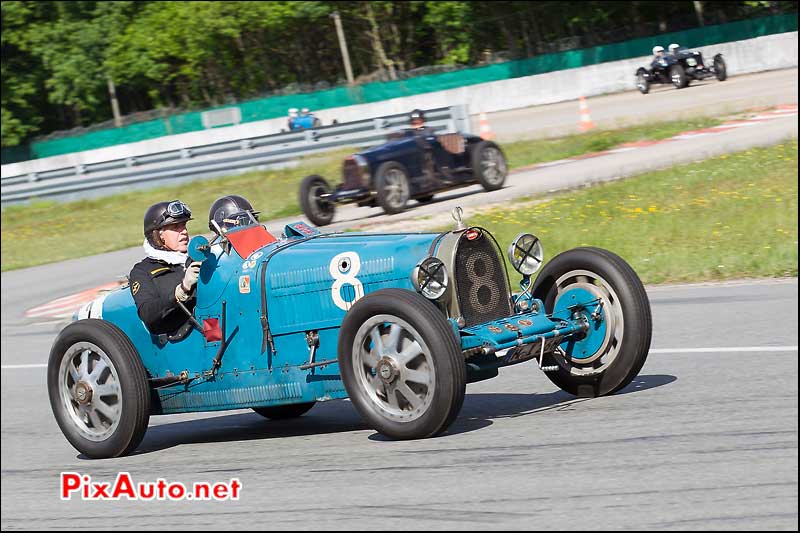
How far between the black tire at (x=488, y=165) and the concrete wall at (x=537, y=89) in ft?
58.4

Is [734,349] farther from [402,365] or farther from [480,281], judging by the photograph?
[402,365]

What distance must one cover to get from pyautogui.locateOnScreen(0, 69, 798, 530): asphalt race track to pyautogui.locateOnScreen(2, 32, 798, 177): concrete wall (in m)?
27.9

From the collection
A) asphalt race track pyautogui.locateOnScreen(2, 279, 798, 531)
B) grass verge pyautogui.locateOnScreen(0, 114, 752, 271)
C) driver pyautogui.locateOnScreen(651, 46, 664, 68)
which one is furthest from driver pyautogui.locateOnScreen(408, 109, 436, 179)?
driver pyautogui.locateOnScreen(651, 46, 664, 68)

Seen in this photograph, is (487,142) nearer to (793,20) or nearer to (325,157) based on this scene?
(325,157)

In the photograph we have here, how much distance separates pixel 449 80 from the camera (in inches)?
1791

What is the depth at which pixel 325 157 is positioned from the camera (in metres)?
27.7

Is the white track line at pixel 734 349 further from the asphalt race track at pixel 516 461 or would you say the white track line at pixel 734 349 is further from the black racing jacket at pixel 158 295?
the black racing jacket at pixel 158 295

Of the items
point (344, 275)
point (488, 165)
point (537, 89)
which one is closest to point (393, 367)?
point (344, 275)

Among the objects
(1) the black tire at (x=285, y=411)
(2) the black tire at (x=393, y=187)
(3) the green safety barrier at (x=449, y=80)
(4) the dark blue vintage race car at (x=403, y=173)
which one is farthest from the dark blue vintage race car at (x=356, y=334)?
(3) the green safety barrier at (x=449, y=80)

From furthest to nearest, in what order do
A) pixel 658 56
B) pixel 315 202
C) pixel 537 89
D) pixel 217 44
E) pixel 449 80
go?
pixel 217 44 < pixel 449 80 < pixel 537 89 < pixel 658 56 < pixel 315 202

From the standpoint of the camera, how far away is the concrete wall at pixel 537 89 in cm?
3612

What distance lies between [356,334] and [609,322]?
1516 mm

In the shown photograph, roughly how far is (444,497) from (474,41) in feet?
165

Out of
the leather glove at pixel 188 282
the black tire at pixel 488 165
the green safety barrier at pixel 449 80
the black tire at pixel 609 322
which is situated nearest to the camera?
the black tire at pixel 609 322
